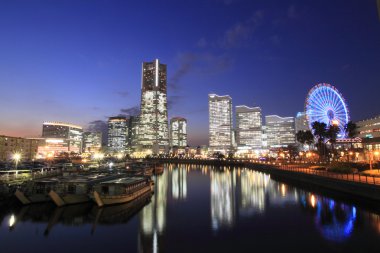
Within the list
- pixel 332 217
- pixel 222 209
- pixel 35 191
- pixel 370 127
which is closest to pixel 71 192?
pixel 35 191

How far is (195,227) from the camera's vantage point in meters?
29.8

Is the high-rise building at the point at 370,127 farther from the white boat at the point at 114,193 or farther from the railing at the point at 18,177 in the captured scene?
the railing at the point at 18,177

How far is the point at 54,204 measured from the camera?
3875 centimetres

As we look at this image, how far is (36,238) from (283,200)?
36170 millimetres

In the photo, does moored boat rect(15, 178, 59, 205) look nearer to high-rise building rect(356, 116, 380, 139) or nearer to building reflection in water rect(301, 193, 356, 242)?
building reflection in water rect(301, 193, 356, 242)

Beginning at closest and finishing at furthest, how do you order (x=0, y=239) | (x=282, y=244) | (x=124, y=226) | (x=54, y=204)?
(x=282, y=244), (x=0, y=239), (x=124, y=226), (x=54, y=204)

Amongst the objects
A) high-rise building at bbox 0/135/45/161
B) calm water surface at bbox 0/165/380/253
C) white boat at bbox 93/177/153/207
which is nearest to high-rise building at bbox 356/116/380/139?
calm water surface at bbox 0/165/380/253

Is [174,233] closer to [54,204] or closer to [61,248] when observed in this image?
[61,248]

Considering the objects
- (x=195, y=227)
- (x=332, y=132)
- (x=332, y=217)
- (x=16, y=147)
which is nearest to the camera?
(x=195, y=227)

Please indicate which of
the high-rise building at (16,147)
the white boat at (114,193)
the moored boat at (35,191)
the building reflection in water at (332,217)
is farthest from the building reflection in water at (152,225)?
the high-rise building at (16,147)

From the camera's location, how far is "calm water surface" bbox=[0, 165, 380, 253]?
77.8 feet

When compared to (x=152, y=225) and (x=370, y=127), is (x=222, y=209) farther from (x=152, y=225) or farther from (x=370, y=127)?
(x=370, y=127)

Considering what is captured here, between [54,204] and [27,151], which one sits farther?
[27,151]

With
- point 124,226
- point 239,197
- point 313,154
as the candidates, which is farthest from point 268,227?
point 313,154
